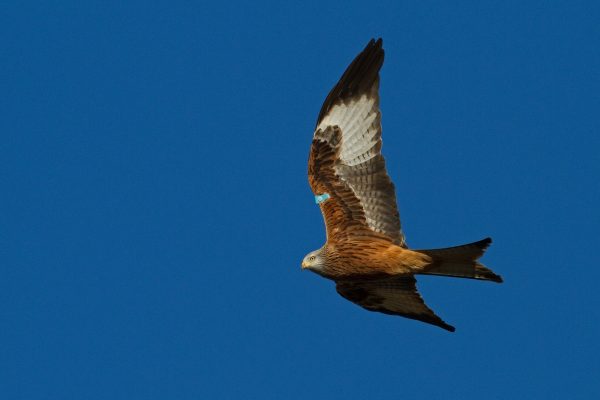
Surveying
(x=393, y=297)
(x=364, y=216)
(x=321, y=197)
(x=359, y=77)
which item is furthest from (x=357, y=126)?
(x=393, y=297)

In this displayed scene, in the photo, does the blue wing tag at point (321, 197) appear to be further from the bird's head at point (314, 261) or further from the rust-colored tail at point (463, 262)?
the rust-colored tail at point (463, 262)

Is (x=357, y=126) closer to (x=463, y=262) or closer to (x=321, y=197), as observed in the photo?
(x=321, y=197)

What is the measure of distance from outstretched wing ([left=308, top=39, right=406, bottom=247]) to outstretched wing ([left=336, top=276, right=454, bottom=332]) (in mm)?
832

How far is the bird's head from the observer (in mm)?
10555

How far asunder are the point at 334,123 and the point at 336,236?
4.79 ft

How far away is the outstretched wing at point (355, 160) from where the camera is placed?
10781 millimetres

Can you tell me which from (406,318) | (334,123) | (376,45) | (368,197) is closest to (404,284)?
(406,318)

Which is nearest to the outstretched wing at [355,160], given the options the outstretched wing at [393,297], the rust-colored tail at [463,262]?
the rust-colored tail at [463,262]

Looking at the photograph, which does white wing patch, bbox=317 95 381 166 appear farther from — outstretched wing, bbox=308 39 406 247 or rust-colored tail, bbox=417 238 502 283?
rust-colored tail, bbox=417 238 502 283

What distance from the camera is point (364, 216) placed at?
1081 cm

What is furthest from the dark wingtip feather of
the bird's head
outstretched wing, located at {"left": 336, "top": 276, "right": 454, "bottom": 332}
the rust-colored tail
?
the rust-colored tail

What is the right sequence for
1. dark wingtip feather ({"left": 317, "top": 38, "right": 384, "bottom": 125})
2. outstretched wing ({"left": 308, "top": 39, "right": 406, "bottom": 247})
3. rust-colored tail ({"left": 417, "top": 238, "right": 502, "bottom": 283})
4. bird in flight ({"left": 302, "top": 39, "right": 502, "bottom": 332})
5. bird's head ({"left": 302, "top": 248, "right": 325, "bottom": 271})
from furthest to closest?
dark wingtip feather ({"left": 317, "top": 38, "right": 384, "bottom": 125}) → outstretched wing ({"left": 308, "top": 39, "right": 406, "bottom": 247}) → bird's head ({"left": 302, "top": 248, "right": 325, "bottom": 271}) → bird in flight ({"left": 302, "top": 39, "right": 502, "bottom": 332}) → rust-colored tail ({"left": 417, "top": 238, "right": 502, "bottom": 283})

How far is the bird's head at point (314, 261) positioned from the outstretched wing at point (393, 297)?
2.42 feet

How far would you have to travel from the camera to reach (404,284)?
11.3 m
